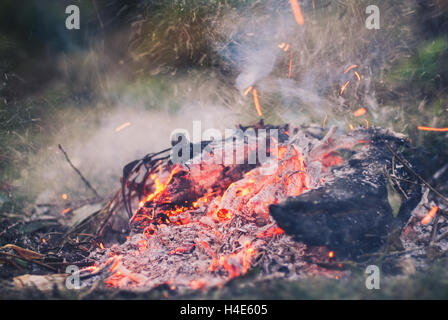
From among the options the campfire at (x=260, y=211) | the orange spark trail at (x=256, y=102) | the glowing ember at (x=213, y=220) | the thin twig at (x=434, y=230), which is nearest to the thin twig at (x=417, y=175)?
the campfire at (x=260, y=211)

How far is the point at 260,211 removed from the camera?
2.33 metres

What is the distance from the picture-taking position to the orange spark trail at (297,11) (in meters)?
3.21

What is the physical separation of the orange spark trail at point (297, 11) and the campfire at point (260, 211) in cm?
160

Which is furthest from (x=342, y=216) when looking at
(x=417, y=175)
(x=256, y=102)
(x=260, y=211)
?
(x=256, y=102)

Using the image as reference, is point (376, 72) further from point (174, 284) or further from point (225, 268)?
point (174, 284)

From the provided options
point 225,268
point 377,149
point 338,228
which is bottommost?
point 225,268

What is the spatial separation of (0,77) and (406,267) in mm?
5611

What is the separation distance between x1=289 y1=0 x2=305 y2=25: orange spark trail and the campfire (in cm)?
160

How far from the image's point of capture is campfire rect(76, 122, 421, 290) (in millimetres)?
1869

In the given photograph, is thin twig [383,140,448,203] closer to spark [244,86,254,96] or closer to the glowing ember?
the glowing ember

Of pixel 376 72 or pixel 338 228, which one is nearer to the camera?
pixel 338 228

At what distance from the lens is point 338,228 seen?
1.87 meters

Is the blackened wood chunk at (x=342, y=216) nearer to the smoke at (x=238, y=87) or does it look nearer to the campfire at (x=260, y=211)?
the campfire at (x=260, y=211)
